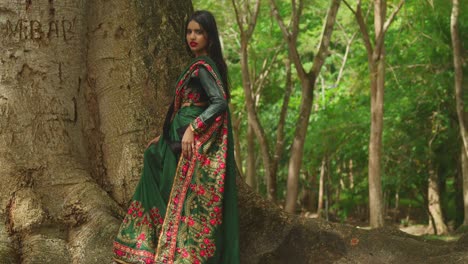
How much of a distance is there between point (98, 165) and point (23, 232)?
29.5 inches

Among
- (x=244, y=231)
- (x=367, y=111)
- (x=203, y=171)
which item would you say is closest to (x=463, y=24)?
(x=367, y=111)

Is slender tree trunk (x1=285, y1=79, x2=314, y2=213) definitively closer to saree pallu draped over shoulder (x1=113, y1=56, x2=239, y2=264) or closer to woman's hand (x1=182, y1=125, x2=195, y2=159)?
saree pallu draped over shoulder (x1=113, y1=56, x2=239, y2=264)

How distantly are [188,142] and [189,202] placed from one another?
13.5 inches

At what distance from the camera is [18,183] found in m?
4.66

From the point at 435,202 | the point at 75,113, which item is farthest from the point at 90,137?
the point at 435,202

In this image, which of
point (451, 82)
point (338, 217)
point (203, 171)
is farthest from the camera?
point (338, 217)

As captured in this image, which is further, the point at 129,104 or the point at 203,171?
the point at 129,104

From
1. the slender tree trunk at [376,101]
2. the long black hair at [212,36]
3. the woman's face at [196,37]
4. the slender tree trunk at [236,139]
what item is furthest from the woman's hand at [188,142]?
the slender tree trunk at [236,139]

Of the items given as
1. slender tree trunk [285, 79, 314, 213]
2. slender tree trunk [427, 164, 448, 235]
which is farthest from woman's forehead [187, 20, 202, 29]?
slender tree trunk [427, 164, 448, 235]

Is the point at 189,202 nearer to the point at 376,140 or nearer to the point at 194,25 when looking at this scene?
the point at 194,25

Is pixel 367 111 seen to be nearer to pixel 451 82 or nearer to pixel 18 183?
pixel 451 82

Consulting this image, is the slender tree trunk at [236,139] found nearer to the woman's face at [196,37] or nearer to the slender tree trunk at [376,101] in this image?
the slender tree trunk at [376,101]

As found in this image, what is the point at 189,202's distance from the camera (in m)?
4.00

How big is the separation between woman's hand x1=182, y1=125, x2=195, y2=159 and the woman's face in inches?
20.2
